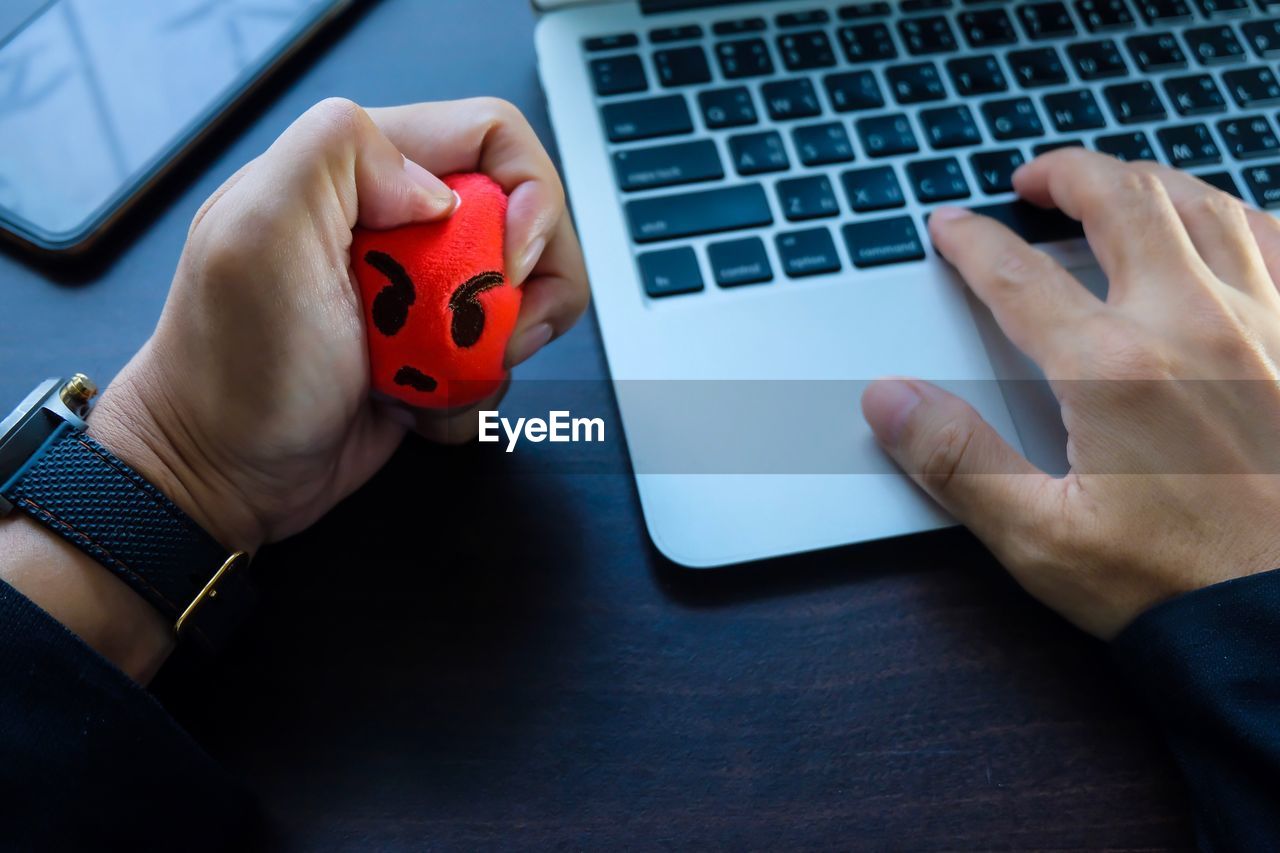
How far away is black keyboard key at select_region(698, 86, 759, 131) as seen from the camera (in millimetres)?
559

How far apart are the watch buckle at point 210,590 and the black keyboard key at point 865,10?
1.62 feet

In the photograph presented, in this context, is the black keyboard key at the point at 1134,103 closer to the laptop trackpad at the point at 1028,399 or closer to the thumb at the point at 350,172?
the laptop trackpad at the point at 1028,399

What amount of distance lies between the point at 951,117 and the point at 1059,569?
293 millimetres

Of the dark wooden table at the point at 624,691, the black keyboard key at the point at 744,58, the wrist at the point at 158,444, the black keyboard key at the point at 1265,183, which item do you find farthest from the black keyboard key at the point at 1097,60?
the wrist at the point at 158,444

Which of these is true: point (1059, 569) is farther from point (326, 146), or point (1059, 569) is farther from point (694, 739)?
point (326, 146)

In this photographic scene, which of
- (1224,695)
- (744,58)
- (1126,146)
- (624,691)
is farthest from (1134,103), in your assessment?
(624,691)

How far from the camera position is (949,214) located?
54 cm

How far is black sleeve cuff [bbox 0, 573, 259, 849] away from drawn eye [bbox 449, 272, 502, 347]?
19cm

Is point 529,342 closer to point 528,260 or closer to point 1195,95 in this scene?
point 528,260

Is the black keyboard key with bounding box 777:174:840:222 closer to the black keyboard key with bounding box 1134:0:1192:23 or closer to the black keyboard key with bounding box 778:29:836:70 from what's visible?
the black keyboard key with bounding box 778:29:836:70

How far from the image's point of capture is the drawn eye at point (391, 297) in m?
0.39

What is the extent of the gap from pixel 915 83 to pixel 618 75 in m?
0.19

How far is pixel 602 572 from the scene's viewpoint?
47cm

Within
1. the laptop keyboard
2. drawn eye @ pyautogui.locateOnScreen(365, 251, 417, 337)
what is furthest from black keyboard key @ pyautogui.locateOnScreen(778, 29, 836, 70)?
drawn eye @ pyautogui.locateOnScreen(365, 251, 417, 337)
